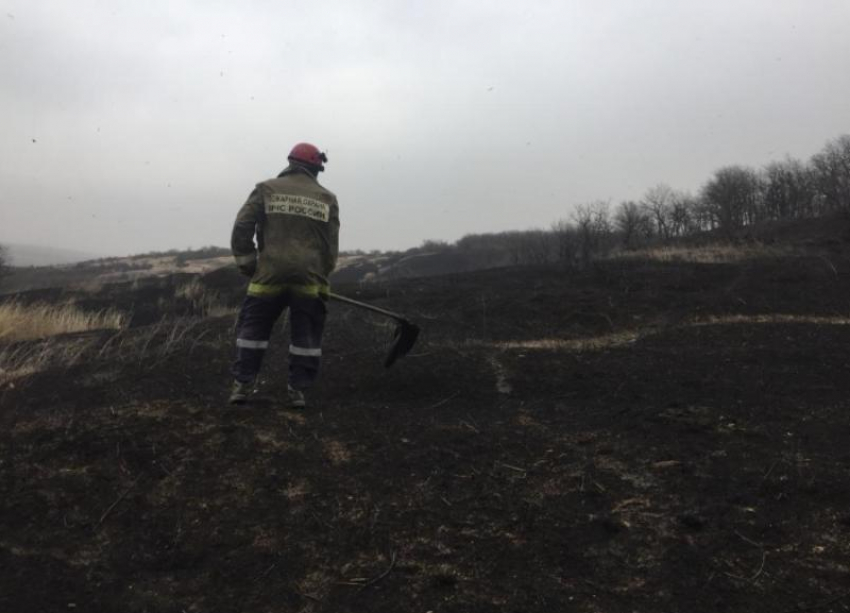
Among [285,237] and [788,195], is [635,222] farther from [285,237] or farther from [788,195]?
[285,237]

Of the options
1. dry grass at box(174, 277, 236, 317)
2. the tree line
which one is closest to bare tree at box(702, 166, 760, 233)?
the tree line

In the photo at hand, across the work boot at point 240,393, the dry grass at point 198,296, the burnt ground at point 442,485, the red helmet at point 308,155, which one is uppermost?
the red helmet at point 308,155

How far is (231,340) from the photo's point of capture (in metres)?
7.00

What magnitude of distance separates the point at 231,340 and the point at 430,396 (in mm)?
3024

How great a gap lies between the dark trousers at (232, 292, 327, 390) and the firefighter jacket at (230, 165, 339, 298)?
Result: 0.08m

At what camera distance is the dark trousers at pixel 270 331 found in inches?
179

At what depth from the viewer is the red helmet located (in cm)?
483

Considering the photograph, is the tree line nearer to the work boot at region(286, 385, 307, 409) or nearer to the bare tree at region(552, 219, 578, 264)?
the bare tree at region(552, 219, 578, 264)

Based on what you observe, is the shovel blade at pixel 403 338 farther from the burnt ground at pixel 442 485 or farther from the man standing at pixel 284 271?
the man standing at pixel 284 271

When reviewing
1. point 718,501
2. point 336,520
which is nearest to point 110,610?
point 336,520

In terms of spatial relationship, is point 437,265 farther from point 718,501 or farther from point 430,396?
point 718,501

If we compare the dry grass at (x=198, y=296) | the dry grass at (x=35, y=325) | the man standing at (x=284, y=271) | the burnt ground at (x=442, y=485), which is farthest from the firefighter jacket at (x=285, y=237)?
the dry grass at (x=198, y=296)

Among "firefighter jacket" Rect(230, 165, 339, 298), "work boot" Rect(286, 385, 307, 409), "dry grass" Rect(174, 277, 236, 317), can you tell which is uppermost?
"firefighter jacket" Rect(230, 165, 339, 298)

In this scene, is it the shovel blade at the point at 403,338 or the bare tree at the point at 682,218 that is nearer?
the shovel blade at the point at 403,338
